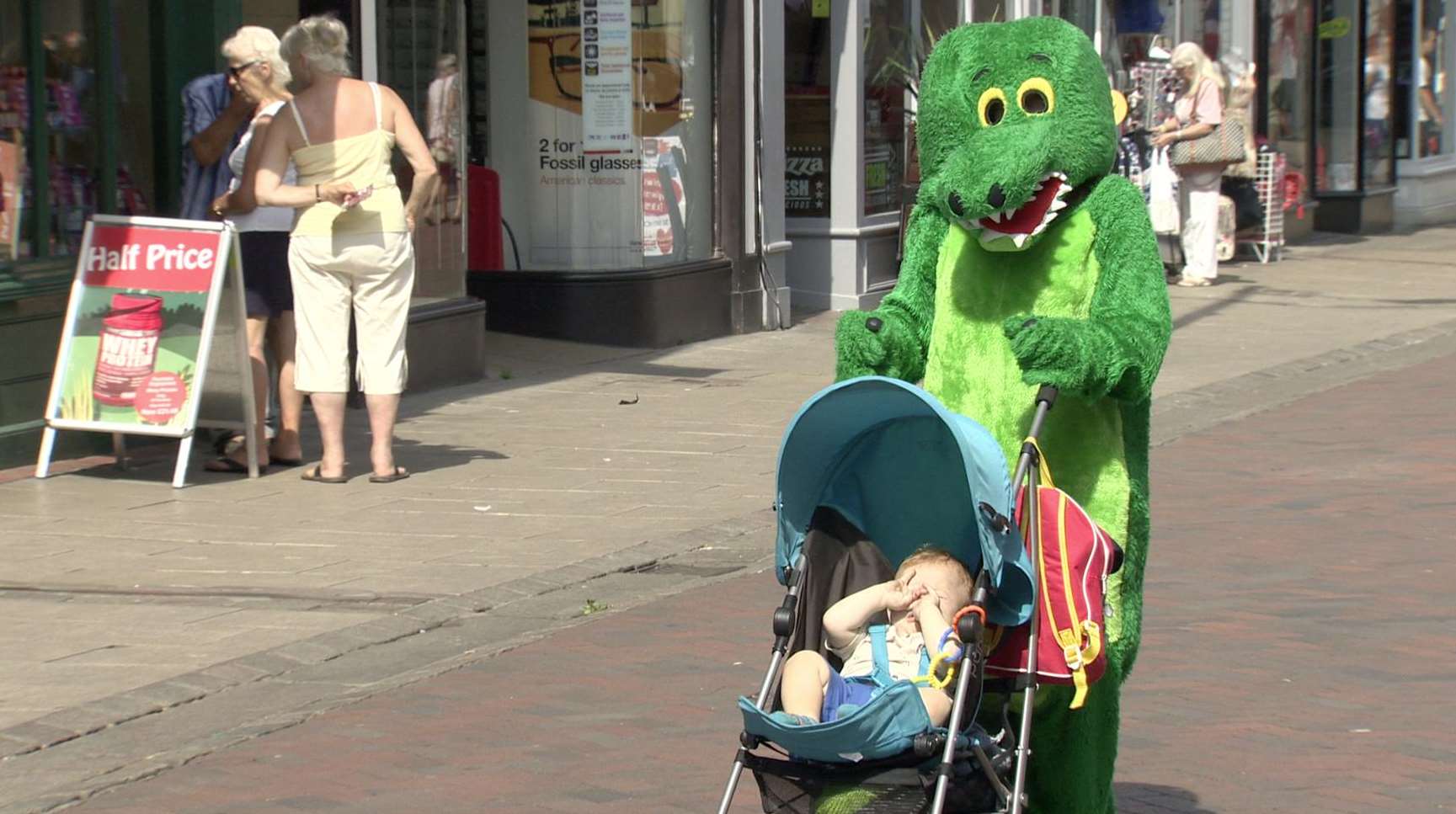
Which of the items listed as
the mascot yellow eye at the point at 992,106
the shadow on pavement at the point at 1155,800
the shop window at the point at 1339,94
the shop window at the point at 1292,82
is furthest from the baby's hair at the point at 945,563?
the shop window at the point at 1339,94

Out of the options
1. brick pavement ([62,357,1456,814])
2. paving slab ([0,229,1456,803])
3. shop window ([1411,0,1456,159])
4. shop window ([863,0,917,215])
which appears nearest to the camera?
brick pavement ([62,357,1456,814])

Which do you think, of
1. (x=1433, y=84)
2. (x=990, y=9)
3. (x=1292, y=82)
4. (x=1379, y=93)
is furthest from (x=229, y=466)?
(x=1433, y=84)

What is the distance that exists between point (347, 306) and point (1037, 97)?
5.11 m

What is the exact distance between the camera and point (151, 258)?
9.42m

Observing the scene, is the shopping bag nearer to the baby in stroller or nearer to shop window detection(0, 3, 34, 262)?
shop window detection(0, 3, 34, 262)

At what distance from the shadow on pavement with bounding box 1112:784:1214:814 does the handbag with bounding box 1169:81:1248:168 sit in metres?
12.5

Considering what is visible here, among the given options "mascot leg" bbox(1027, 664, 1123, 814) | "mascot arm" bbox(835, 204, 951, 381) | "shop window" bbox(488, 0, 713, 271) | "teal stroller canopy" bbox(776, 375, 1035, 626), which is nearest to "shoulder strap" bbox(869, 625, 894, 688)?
"teal stroller canopy" bbox(776, 375, 1035, 626)

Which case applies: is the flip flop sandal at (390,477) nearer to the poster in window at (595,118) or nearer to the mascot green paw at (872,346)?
the poster in window at (595,118)

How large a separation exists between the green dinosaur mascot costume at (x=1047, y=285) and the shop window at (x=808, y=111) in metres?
11.6

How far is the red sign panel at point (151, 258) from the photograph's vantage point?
9320 mm

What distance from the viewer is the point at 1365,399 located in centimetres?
1209

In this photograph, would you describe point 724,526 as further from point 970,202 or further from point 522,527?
point 970,202

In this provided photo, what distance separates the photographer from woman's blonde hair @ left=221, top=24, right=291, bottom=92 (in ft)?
30.6

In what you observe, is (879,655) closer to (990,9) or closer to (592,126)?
(592,126)
